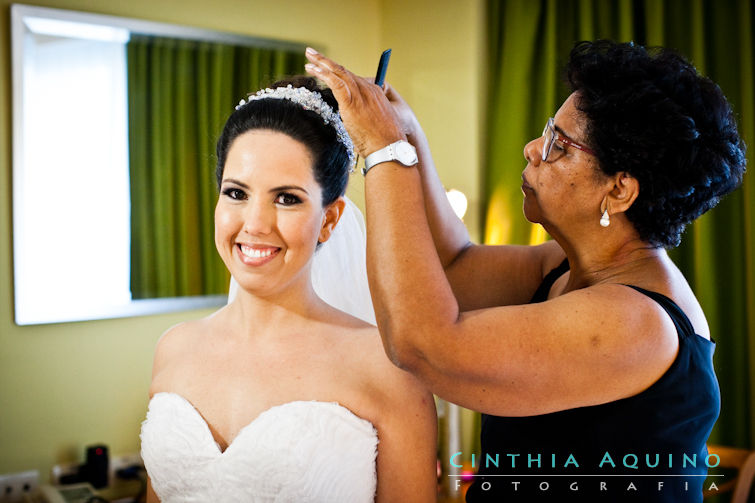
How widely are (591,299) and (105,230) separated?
8.12 feet

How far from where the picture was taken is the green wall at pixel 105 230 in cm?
286

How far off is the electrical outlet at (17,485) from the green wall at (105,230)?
4 centimetres

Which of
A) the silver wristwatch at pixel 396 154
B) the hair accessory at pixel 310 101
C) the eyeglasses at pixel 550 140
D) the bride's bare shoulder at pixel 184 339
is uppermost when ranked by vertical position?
the hair accessory at pixel 310 101

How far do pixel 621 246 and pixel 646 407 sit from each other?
0.99 ft

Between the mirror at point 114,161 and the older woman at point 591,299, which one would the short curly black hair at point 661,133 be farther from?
the mirror at point 114,161

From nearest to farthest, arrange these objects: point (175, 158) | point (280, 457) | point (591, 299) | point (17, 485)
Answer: point (591, 299)
point (280, 457)
point (17, 485)
point (175, 158)

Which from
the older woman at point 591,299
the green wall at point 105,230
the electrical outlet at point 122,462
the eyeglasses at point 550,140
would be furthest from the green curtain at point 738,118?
the electrical outlet at point 122,462

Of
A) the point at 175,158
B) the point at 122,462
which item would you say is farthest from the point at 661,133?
the point at 122,462

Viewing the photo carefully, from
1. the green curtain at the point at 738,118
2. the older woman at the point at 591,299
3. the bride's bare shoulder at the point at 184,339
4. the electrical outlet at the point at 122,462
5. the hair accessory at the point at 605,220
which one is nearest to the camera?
the older woman at the point at 591,299

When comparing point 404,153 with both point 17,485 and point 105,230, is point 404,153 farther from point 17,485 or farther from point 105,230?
point 17,485

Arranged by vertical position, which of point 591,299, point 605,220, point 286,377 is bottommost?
point 286,377

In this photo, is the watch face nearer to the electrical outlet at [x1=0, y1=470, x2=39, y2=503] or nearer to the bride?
the bride

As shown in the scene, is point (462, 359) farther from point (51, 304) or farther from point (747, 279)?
point (51, 304)

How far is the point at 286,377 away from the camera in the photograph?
1.40 m
